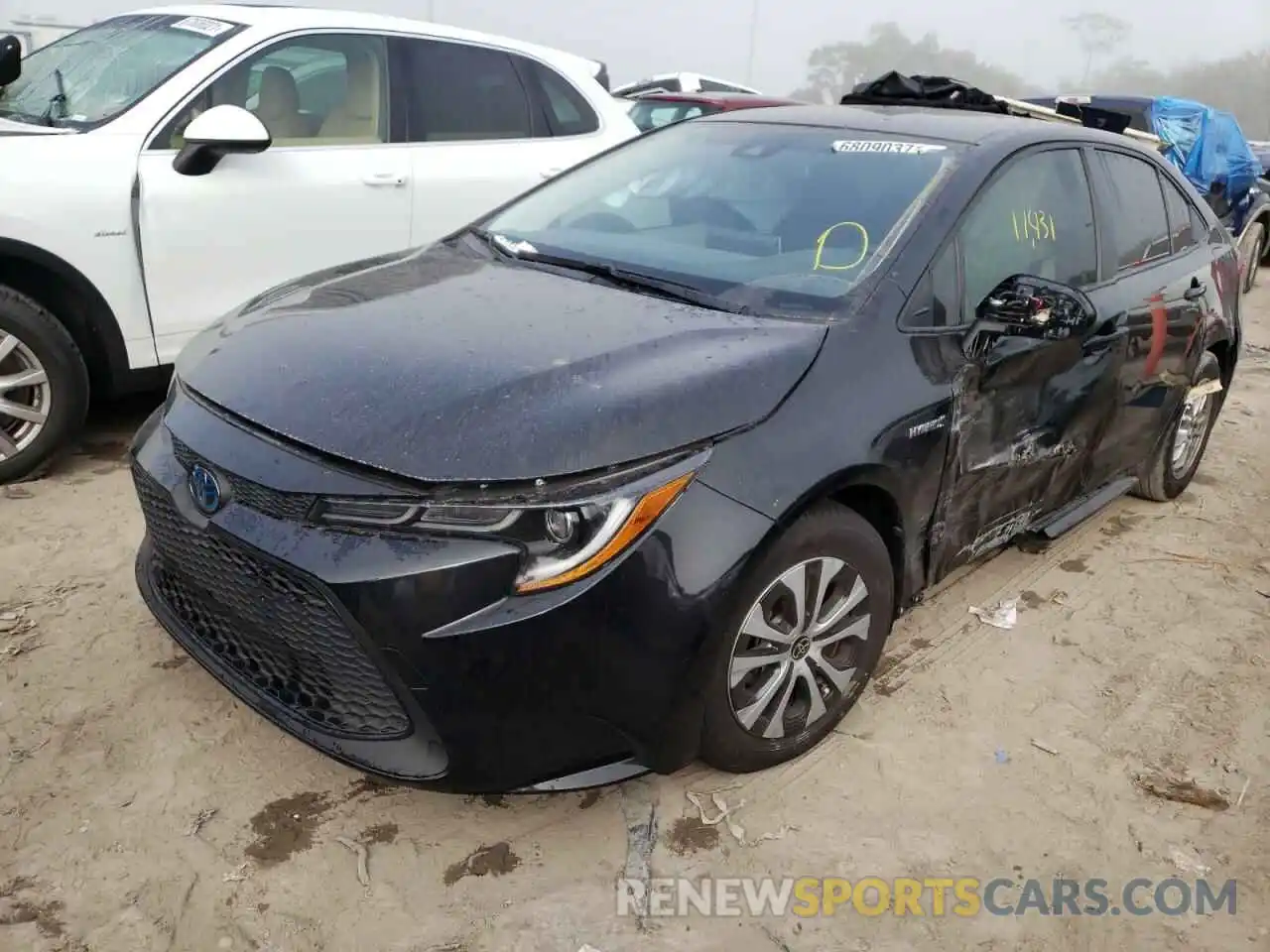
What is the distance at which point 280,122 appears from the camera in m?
4.23

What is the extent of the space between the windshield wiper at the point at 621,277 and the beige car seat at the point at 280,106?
5.38ft

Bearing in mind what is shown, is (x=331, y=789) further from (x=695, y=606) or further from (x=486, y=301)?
(x=486, y=301)

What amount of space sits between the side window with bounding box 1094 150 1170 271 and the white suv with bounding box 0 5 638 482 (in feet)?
8.52

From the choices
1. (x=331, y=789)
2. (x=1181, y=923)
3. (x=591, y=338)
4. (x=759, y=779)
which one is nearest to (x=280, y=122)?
(x=591, y=338)

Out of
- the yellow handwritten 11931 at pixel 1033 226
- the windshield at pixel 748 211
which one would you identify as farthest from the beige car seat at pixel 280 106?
the yellow handwritten 11931 at pixel 1033 226

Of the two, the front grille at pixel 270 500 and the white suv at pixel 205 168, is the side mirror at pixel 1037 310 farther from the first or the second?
the white suv at pixel 205 168

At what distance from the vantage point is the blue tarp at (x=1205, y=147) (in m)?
9.91

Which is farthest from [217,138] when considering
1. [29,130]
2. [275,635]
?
[275,635]

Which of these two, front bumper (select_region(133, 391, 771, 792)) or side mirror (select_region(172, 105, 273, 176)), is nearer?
front bumper (select_region(133, 391, 771, 792))

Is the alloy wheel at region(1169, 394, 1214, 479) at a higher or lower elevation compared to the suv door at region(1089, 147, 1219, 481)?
lower

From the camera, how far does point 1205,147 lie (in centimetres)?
998

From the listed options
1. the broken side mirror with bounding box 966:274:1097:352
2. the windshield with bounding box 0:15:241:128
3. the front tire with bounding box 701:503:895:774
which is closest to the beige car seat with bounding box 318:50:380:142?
the windshield with bounding box 0:15:241:128

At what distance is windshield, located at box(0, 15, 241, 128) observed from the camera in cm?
393

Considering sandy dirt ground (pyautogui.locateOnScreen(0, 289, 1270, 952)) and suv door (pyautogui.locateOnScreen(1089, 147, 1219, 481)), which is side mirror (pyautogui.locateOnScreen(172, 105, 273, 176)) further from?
suv door (pyautogui.locateOnScreen(1089, 147, 1219, 481))
